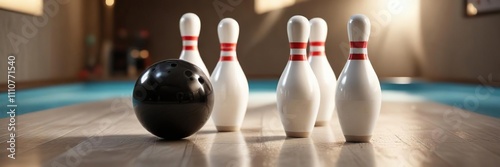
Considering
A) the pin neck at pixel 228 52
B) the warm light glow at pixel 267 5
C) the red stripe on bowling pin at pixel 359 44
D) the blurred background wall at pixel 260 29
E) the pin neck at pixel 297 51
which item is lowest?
the blurred background wall at pixel 260 29

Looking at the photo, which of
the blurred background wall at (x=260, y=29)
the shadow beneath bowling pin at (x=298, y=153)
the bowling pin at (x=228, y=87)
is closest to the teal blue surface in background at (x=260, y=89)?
the blurred background wall at (x=260, y=29)

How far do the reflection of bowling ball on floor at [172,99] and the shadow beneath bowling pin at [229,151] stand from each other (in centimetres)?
13

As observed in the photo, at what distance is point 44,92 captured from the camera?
218 inches

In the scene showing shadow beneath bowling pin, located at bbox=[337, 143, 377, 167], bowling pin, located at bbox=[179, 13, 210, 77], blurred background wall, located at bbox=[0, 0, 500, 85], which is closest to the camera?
shadow beneath bowling pin, located at bbox=[337, 143, 377, 167]

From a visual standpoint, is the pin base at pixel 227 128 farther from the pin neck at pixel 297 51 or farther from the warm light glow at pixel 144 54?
the warm light glow at pixel 144 54

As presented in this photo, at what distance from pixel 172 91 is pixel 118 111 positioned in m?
1.58

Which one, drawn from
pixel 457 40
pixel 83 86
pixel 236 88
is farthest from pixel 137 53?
pixel 236 88

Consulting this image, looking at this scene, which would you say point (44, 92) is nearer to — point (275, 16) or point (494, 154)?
point (275, 16)

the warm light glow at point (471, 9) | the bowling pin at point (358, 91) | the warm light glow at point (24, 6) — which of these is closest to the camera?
the bowling pin at point (358, 91)

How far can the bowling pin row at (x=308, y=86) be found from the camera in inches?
88.0

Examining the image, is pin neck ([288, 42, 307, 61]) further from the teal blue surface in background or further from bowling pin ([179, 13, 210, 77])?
the teal blue surface in background

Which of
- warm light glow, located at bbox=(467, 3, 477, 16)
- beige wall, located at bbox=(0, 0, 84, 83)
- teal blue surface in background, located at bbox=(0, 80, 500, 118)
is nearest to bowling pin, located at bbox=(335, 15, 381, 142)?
teal blue surface in background, located at bbox=(0, 80, 500, 118)

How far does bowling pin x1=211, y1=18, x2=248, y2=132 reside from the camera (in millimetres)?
2617

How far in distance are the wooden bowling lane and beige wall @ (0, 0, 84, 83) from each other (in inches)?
81.8
